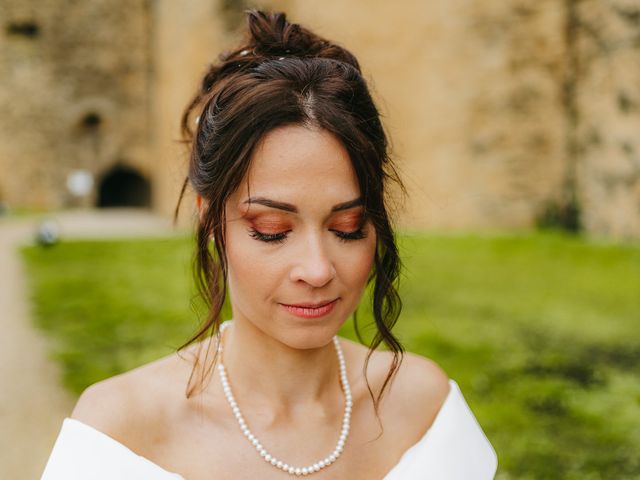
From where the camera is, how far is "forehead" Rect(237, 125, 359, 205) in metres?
1.60

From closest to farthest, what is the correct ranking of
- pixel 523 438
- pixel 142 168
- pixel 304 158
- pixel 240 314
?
1. pixel 304 158
2. pixel 240 314
3. pixel 523 438
4. pixel 142 168

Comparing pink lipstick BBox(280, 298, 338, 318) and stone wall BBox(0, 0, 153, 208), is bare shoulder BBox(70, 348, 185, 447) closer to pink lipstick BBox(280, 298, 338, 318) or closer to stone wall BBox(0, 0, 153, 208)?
pink lipstick BBox(280, 298, 338, 318)

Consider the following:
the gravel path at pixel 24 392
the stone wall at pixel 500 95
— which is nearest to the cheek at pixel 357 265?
the gravel path at pixel 24 392

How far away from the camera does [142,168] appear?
21688 millimetres

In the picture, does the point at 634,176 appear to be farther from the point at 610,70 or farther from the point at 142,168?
the point at 142,168

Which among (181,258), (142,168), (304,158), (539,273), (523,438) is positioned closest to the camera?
(304,158)

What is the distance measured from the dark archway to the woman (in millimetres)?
21204

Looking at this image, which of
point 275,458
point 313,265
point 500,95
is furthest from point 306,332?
point 500,95

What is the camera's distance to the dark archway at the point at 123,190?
2273 cm

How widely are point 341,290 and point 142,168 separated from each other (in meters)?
20.8

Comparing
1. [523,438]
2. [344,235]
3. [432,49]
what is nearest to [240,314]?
[344,235]

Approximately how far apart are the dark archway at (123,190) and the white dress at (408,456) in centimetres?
2120

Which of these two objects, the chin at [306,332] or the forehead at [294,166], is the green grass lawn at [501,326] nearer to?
the chin at [306,332]

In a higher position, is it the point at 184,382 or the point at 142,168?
the point at 184,382
